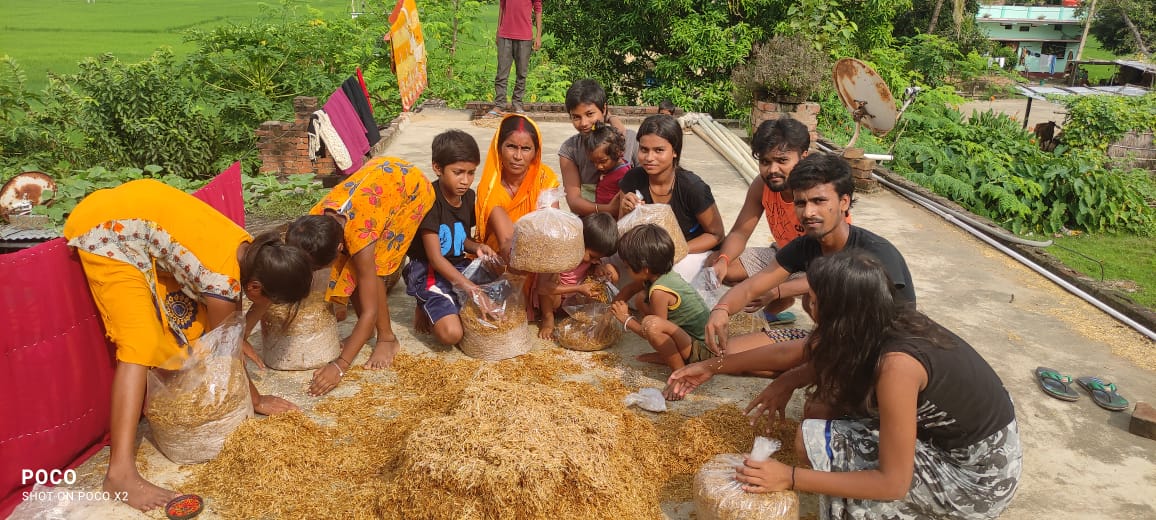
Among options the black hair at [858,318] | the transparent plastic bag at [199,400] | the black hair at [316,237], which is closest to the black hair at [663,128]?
the black hair at [316,237]

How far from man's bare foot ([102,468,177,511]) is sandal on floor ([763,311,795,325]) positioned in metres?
3.16

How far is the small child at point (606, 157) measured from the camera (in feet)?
15.8

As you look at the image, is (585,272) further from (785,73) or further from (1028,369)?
(785,73)

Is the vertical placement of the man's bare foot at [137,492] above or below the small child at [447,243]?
below

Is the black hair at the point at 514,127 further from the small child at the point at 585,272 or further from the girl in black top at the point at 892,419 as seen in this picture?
the girl in black top at the point at 892,419

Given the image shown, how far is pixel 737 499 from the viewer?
8.19 ft

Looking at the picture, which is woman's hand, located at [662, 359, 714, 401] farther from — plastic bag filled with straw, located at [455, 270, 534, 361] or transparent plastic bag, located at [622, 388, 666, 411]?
plastic bag filled with straw, located at [455, 270, 534, 361]

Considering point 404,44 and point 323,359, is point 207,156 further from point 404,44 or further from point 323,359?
point 323,359

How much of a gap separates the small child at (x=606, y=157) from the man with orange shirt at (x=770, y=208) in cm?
88

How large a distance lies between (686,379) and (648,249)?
2.11ft

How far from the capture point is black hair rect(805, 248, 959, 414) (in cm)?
236

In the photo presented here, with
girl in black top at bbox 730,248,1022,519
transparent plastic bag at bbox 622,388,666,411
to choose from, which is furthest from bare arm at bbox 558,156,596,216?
girl in black top at bbox 730,248,1022,519

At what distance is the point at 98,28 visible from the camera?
27.0 m

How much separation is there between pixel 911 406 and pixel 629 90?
13.3 meters
